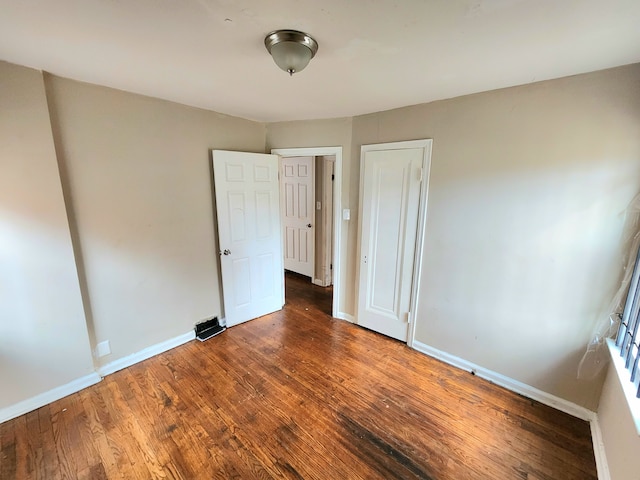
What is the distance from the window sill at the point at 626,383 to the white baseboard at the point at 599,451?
487mm

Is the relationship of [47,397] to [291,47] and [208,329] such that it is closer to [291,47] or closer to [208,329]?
[208,329]

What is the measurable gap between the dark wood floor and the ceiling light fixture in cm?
215

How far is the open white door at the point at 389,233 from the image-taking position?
2.46m

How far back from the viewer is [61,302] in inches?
75.5

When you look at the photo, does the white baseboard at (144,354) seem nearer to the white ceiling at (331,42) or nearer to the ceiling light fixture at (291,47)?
the white ceiling at (331,42)

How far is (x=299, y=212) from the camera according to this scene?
173 inches

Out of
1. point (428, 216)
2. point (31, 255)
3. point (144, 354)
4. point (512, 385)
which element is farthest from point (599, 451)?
point (31, 255)

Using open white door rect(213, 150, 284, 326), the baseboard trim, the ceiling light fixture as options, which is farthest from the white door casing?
the ceiling light fixture

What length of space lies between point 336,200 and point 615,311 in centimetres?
227

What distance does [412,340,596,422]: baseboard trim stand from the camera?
187 cm

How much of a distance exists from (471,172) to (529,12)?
3.83 feet

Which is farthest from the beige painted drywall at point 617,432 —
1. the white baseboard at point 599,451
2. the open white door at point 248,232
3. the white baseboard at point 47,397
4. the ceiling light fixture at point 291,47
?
the white baseboard at point 47,397

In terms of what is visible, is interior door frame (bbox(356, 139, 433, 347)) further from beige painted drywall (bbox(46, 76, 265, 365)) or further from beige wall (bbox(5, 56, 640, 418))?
beige painted drywall (bbox(46, 76, 265, 365))

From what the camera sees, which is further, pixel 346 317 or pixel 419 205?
pixel 346 317
